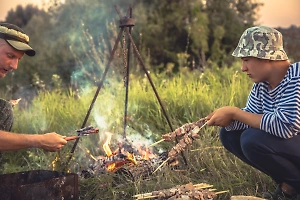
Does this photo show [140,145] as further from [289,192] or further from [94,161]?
[289,192]

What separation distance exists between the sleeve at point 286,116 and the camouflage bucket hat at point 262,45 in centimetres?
22

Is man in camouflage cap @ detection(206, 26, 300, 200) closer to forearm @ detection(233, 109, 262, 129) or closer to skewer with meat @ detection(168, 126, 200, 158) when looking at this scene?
forearm @ detection(233, 109, 262, 129)

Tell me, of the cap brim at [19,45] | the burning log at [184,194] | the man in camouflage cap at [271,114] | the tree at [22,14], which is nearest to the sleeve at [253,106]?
the man in camouflage cap at [271,114]

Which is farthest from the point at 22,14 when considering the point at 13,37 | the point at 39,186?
the point at 39,186

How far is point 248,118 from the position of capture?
3068 mm

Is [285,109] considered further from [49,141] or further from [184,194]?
[49,141]

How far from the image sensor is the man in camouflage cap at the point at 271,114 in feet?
9.62

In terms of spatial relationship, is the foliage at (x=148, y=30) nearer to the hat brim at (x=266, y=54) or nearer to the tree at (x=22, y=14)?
the tree at (x=22, y=14)

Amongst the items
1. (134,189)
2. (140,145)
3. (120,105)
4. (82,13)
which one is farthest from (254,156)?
(82,13)

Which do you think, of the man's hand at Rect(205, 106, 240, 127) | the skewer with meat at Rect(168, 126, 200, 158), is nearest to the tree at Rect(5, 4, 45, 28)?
the skewer with meat at Rect(168, 126, 200, 158)

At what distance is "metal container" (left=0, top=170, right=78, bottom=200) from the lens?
2.78 m

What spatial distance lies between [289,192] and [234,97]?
2.11 meters

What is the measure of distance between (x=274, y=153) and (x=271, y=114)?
0.94 ft

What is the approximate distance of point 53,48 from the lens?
1094 centimetres
